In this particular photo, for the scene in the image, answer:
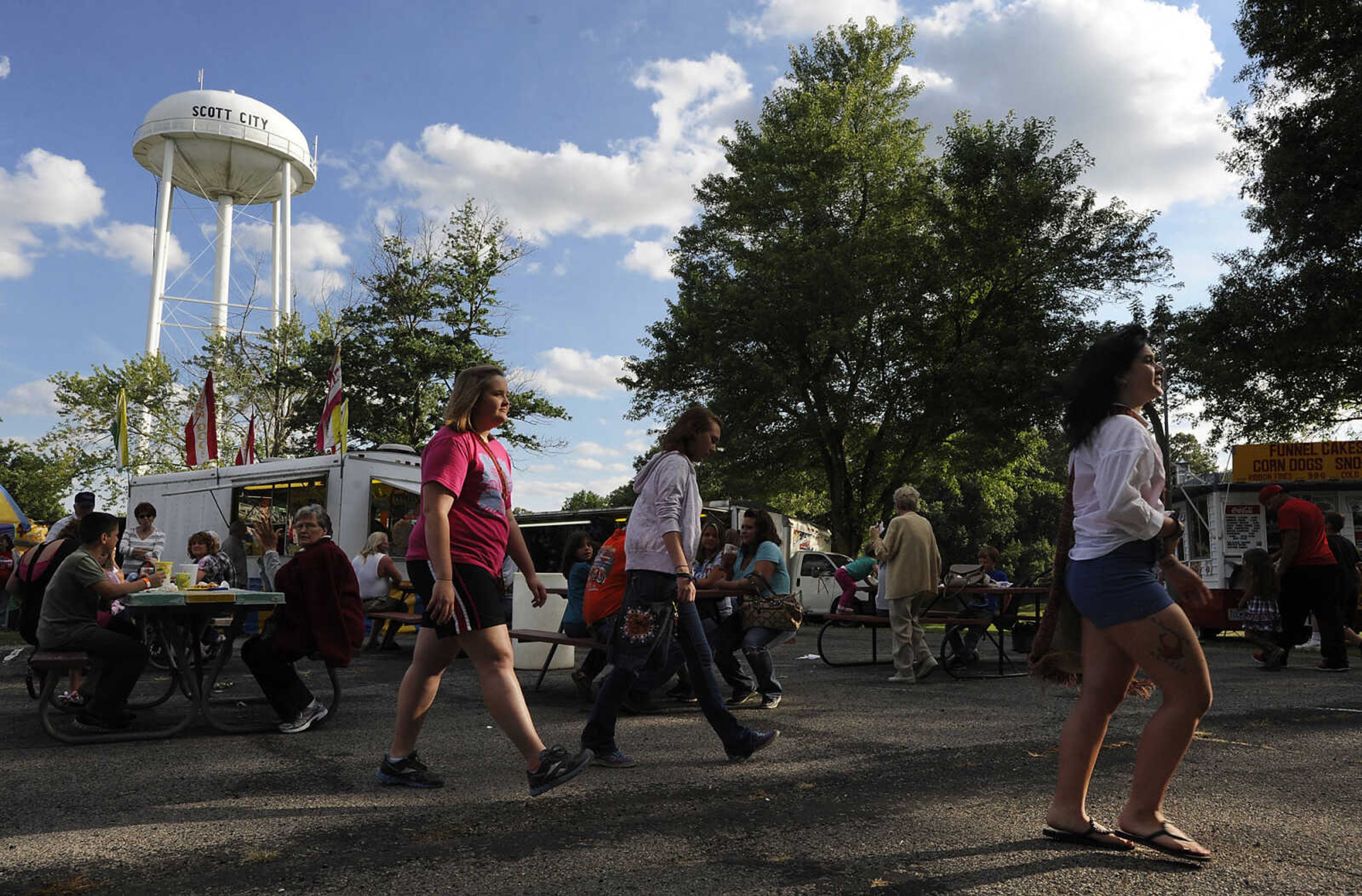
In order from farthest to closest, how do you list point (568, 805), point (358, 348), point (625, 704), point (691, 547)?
point (358, 348)
point (625, 704)
point (691, 547)
point (568, 805)

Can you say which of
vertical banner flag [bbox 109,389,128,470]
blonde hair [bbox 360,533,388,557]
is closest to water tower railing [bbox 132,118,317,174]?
vertical banner flag [bbox 109,389,128,470]

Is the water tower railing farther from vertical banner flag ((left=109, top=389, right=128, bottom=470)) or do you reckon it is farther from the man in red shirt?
the man in red shirt

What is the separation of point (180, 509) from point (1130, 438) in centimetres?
1708

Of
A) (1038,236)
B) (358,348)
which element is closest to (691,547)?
(1038,236)

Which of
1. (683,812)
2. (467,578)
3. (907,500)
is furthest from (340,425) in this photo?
(683,812)

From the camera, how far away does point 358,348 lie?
2844cm

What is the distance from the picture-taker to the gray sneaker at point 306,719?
6223mm

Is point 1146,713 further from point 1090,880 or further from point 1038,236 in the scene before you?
point 1038,236

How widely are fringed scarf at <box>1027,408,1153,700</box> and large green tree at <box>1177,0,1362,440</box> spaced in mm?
16917

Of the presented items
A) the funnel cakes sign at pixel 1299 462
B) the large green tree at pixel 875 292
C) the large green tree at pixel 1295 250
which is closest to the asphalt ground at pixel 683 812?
the funnel cakes sign at pixel 1299 462

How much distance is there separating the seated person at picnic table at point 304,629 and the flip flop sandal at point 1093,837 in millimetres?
4305

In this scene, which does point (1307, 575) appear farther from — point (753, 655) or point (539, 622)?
point (539, 622)

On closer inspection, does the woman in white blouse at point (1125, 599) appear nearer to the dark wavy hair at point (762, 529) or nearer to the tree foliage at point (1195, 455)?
the dark wavy hair at point (762, 529)

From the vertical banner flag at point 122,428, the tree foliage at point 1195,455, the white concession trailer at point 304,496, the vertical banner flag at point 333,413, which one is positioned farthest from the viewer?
the tree foliage at point 1195,455
